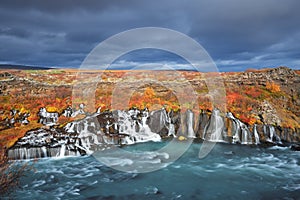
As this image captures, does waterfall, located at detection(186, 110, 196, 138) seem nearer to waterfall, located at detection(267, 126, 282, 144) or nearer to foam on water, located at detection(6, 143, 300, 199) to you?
foam on water, located at detection(6, 143, 300, 199)

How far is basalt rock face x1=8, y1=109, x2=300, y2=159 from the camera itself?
16.5 metres

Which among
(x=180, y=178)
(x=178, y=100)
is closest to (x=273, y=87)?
(x=178, y=100)

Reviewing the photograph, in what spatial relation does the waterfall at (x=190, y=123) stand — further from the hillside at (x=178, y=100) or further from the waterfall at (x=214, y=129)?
the hillside at (x=178, y=100)

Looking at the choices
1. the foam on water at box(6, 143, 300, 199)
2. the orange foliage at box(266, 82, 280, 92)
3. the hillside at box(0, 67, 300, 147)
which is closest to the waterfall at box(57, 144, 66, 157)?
the foam on water at box(6, 143, 300, 199)

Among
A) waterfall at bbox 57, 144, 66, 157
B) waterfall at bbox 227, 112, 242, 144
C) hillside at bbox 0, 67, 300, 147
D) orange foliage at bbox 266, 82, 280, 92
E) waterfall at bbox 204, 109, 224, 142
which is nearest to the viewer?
waterfall at bbox 57, 144, 66, 157

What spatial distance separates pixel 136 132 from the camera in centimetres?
2059

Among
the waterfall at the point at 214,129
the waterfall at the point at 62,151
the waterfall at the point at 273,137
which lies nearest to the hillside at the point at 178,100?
the waterfall at the point at 273,137

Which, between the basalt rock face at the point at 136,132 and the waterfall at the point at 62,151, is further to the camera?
the basalt rock face at the point at 136,132

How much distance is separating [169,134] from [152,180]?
8.48 metres

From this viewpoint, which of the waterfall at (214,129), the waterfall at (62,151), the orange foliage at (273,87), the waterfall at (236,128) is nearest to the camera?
the waterfall at (62,151)

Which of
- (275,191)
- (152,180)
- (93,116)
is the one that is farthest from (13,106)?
(275,191)

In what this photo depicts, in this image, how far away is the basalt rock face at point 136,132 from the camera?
16531 millimetres

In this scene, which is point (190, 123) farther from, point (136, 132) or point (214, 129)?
point (136, 132)

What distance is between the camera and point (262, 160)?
51.2 feet
